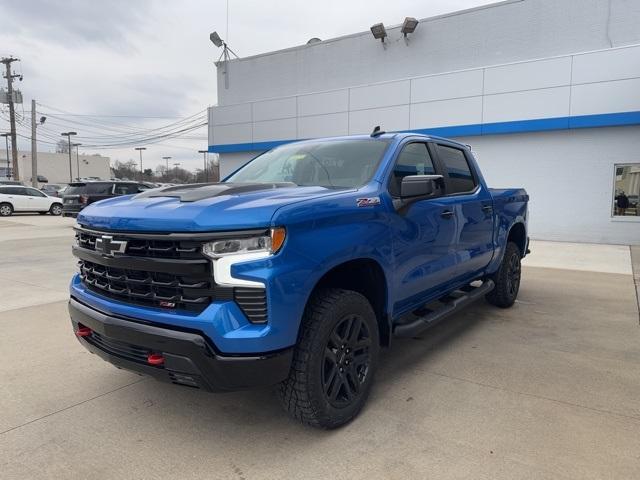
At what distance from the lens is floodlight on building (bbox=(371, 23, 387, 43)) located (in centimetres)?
1745

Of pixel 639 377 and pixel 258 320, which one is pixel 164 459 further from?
pixel 639 377

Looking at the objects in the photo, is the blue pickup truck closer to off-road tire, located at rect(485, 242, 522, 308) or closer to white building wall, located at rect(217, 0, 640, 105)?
off-road tire, located at rect(485, 242, 522, 308)

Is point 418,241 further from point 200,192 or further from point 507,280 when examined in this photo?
point 507,280

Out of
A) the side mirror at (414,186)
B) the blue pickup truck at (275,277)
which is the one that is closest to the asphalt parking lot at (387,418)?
the blue pickup truck at (275,277)

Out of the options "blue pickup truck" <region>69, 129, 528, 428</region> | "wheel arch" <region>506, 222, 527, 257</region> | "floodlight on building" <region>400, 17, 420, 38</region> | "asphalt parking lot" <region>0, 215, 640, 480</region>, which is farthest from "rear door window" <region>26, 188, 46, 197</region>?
"wheel arch" <region>506, 222, 527, 257</region>

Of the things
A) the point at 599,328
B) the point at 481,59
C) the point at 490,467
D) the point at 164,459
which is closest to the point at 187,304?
the point at 164,459

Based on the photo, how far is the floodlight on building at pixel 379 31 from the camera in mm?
17453

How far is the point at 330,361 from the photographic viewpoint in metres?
2.93

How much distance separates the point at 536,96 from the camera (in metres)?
14.1

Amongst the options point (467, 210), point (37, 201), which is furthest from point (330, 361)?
point (37, 201)

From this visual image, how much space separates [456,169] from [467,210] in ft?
1.61

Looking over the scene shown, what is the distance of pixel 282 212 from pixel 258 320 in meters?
0.57

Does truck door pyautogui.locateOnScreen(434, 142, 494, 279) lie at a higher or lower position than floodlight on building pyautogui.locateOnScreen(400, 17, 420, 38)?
lower

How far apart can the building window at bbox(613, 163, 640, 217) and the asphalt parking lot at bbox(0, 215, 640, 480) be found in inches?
395
